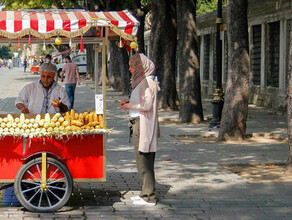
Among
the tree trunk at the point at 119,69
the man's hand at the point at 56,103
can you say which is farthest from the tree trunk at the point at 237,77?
the tree trunk at the point at 119,69

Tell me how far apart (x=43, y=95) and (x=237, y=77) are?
6.60 metres

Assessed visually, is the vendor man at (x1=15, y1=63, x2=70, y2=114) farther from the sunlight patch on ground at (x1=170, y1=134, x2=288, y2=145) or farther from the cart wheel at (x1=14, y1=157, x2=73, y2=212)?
the sunlight patch on ground at (x1=170, y1=134, x2=288, y2=145)

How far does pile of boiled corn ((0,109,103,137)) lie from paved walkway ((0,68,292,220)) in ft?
3.00

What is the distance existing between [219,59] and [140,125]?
11.0m

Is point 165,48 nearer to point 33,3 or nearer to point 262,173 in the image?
point 262,173

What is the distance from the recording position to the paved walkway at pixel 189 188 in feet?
27.3

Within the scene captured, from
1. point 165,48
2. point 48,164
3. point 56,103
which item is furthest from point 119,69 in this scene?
point 48,164

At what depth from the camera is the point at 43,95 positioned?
950 centimetres

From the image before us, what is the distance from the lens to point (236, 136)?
50.3 ft

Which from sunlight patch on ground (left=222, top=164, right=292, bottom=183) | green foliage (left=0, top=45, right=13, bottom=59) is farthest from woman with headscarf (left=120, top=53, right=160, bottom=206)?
green foliage (left=0, top=45, right=13, bottom=59)

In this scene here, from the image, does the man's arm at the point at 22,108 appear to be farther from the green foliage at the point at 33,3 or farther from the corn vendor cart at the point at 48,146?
the green foliage at the point at 33,3

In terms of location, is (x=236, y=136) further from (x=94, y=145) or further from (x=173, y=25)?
(x=173, y=25)

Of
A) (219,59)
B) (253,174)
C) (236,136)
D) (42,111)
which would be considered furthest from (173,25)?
(42,111)

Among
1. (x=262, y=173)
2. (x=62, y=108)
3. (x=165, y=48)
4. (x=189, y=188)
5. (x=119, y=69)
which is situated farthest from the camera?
(x=119, y=69)
